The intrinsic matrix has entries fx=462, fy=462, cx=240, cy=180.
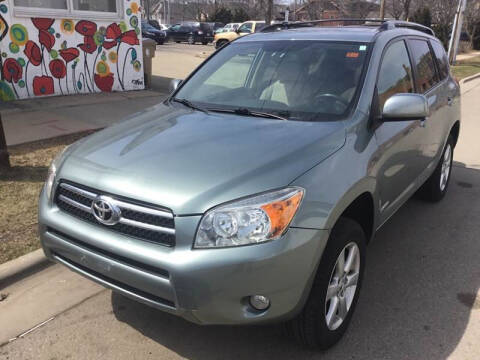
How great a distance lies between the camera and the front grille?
2191 millimetres

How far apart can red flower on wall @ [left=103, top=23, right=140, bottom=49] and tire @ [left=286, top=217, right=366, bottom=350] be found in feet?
27.8

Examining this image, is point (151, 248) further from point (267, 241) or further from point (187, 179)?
point (267, 241)

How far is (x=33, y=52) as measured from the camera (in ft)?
27.8

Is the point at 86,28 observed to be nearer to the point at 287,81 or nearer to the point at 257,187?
the point at 287,81

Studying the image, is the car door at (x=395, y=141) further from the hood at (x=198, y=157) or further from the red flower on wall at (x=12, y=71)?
the red flower on wall at (x=12, y=71)

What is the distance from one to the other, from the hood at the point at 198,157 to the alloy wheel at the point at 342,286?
2.01 feet

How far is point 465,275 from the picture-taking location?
11.6ft

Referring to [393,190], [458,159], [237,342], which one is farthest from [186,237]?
[458,159]

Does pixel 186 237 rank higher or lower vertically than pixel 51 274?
higher

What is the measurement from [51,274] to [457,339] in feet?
9.22

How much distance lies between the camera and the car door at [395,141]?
3.03 meters

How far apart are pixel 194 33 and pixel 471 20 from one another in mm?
19399

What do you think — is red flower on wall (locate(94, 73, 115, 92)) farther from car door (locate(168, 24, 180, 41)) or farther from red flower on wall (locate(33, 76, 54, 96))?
car door (locate(168, 24, 180, 41))

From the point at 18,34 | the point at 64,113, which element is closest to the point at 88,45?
the point at 18,34
